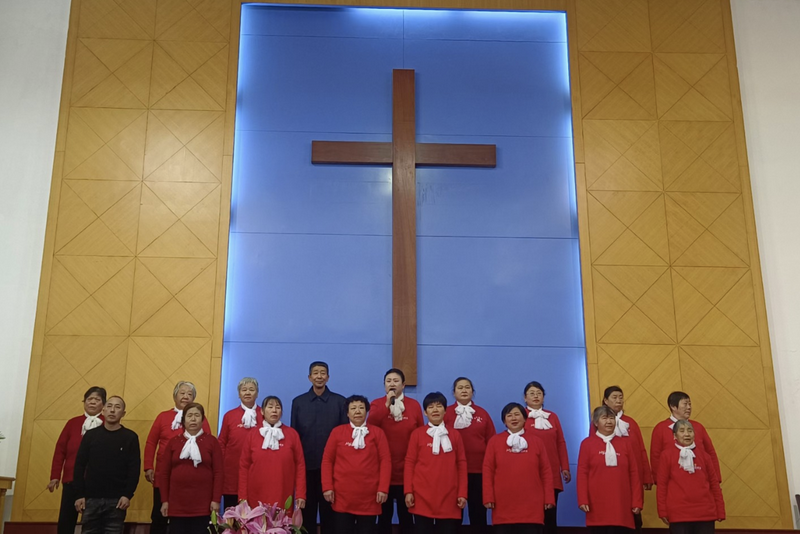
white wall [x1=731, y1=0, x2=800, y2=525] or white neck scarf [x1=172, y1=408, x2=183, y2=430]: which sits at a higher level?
white wall [x1=731, y1=0, x2=800, y2=525]

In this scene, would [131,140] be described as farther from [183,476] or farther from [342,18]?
[183,476]

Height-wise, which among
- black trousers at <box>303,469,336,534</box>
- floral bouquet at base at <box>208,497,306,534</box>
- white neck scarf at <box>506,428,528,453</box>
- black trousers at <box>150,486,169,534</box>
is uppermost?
white neck scarf at <box>506,428,528,453</box>

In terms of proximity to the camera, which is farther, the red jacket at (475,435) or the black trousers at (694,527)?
the red jacket at (475,435)

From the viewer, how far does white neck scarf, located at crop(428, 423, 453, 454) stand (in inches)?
200

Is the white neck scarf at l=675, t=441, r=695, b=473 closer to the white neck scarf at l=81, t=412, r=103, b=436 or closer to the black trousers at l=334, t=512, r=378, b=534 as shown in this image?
the black trousers at l=334, t=512, r=378, b=534

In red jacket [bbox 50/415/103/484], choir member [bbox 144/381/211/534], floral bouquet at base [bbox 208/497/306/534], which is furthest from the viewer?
red jacket [bbox 50/415/103/484]

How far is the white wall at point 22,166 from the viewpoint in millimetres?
6508

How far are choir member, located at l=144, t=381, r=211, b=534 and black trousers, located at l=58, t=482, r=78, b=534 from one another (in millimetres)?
513

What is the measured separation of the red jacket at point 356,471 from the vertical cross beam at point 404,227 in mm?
1442

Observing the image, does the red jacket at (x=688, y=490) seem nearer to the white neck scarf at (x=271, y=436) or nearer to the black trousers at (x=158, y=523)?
the white neck scarf at (x=271, y=436)

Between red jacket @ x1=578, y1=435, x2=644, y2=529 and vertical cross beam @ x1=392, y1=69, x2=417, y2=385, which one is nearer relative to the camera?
red jacket @ x1=578, y1=435, x2=644, y2=529

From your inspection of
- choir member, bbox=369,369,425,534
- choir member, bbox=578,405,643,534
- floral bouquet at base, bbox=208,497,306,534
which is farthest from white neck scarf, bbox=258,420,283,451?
floral bouquet at base, bbox=208,497,306,534

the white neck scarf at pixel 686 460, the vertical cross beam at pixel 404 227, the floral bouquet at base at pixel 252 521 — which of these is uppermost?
the vertical cross beam at pixel 404 227

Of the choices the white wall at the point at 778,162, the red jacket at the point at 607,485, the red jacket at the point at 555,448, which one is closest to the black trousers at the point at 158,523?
the red jacket at the point at 555,448
